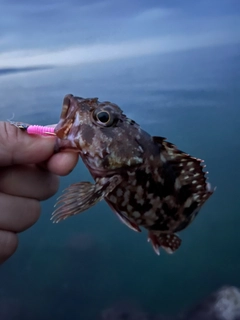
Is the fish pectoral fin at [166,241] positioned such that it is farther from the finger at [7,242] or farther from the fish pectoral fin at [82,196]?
the finger at [7,242]

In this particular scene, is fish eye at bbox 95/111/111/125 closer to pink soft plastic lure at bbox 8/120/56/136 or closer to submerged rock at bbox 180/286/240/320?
pink soft plastic lure at bbox 8/120/56/136

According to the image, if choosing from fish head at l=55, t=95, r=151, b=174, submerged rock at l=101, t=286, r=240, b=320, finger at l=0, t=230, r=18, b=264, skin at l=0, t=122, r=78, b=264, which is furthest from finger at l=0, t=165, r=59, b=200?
submerged rock at l=101, t=286, r=240, b=320

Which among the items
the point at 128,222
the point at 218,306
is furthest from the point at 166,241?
the point at 218,306

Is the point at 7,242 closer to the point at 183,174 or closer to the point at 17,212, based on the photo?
the point at 17,212

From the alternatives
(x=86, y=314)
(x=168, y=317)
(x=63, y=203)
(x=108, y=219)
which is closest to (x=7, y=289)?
(x=86, y=314)

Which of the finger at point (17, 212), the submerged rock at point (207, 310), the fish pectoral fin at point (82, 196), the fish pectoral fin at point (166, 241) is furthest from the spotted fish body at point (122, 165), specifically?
the submerged rock at point (207, 310)

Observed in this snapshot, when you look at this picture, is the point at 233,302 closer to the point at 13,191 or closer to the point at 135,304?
the point at 135,304

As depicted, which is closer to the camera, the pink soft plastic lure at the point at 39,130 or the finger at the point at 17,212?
the pink soft plastic lure at the point at 39,130
